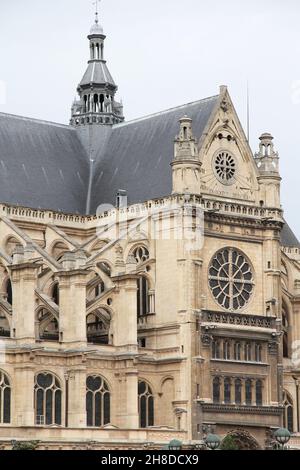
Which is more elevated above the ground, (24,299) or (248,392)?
(24,299)

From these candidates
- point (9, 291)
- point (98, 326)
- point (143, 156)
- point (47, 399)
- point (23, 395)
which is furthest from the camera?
point (143, 156)

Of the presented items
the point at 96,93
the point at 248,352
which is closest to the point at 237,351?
the point at 248,352

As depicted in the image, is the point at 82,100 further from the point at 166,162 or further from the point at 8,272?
the point at 8,272

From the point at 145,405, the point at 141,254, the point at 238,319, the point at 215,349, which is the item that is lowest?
the point at 145,405

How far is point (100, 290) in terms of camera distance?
98.9 m

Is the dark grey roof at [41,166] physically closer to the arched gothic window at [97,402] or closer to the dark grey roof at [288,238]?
the arched gothic window at [97,402]

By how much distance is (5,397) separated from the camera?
87750 mm

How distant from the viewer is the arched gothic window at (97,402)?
299 ft

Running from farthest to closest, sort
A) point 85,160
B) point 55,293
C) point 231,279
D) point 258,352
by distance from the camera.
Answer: point 85,160 → point 55,293 → point 258,352 → point 231,279

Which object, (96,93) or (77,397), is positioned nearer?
(77,397)

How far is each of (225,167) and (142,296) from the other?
10.3 meters

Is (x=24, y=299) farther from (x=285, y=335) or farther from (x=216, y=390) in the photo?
(x=285, y=335)

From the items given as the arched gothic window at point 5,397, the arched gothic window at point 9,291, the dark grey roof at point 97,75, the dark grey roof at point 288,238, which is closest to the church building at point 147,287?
the arched gothic window at point 5,397

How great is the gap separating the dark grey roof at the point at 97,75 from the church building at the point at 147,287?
19.3ft
